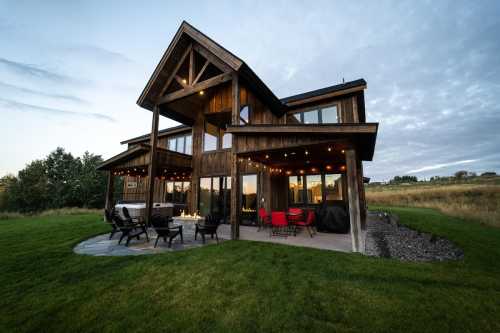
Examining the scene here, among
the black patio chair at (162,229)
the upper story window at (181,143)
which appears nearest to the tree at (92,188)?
the upper story window at (181,143)

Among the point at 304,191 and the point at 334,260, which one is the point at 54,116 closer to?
the point at 304,191

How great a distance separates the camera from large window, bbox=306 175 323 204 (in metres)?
9.70

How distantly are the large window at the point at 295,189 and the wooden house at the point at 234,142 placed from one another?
54 millimetres

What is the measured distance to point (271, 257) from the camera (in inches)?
184

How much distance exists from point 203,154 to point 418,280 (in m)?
10.4

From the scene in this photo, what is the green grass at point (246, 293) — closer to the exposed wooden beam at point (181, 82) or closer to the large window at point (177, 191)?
the exposed wooden beam at point (181, 82)

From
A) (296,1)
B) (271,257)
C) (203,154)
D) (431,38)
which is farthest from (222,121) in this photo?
(431,38)

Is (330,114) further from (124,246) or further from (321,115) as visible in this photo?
(124,246)

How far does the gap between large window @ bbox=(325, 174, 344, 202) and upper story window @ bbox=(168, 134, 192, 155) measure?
8700mm

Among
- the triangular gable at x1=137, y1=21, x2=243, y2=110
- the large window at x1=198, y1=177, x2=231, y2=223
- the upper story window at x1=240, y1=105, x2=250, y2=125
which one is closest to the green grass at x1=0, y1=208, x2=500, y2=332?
the large window at x1=198, y1=177, x2=231, y2=223

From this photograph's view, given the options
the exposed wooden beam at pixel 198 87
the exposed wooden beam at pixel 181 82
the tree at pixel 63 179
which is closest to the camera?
the exposed wooden beam at pixel 198 87

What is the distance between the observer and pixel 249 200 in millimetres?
9961

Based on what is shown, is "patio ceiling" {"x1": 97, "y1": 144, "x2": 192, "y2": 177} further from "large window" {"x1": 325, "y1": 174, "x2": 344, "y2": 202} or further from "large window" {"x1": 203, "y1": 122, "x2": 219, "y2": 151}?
"large window" {"x1": 325, "y1": 174, "x2": 344, "y2": 202}

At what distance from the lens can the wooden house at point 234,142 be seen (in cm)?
726
